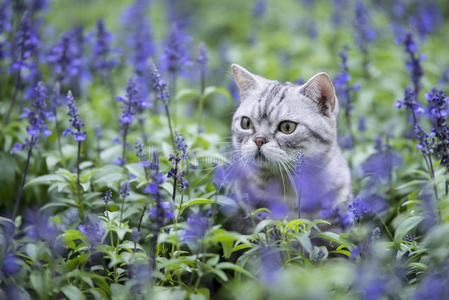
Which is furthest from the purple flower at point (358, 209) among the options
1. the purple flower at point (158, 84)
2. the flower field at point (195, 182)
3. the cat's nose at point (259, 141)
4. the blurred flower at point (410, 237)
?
the purple flower at point (158, 84)

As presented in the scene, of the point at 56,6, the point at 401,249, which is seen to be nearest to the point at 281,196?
the point at 401,249

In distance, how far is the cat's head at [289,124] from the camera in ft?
11.4

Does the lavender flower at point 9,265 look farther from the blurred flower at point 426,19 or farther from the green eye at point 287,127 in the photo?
the blurred flower at point 426,19

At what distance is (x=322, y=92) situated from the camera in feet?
11.9

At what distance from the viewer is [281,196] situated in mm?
3656

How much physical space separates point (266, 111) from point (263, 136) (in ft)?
0.81

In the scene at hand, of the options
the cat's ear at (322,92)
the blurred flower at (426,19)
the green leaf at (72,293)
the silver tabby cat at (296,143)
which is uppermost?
the blurred flower at (426,19)

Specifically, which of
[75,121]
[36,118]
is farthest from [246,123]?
[36,118]

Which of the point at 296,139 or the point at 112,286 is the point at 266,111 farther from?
the point at 112,286

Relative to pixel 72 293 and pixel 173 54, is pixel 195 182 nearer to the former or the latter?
pixel 72 293

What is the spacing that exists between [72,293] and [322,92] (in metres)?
2.48

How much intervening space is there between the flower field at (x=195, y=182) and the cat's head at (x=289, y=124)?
281mm

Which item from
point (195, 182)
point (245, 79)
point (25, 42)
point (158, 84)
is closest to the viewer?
point (158, 84)

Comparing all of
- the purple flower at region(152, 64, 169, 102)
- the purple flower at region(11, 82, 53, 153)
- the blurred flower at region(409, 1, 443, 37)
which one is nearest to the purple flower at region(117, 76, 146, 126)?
the purple flower at region(152, 64, 169, 102)
